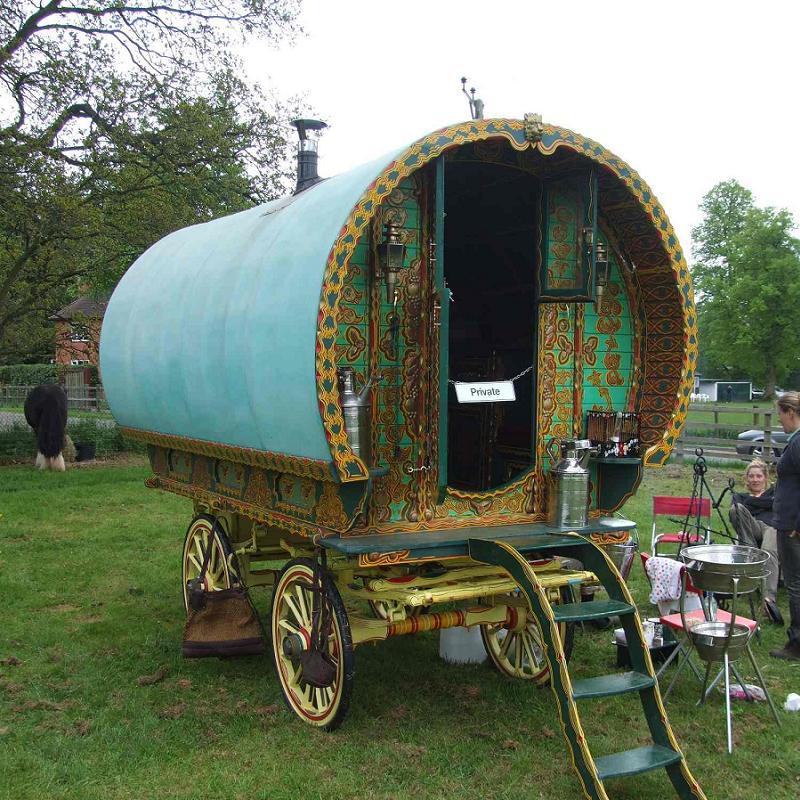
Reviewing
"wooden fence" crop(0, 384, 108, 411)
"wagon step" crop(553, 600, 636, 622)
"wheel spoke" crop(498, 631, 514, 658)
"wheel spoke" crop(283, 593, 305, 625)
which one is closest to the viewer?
"wagon step" crop(553, 600, 636, 622)

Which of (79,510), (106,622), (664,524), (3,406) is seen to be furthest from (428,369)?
(3,406)

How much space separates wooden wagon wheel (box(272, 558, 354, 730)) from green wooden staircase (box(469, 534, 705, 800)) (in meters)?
0.88

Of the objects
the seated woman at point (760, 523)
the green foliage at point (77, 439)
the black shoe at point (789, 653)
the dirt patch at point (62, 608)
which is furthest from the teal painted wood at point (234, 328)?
the green foliage at point (77, 439)

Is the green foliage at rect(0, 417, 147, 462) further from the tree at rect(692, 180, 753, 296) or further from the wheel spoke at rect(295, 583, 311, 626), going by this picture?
the tree at rect(692, 180, 753, 296)

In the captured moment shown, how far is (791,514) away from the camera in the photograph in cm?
621

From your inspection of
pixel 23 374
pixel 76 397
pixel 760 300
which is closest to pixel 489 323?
pixel 76 397

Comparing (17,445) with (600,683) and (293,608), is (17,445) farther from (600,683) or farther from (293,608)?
(600,683)

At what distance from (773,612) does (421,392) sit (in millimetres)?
4181

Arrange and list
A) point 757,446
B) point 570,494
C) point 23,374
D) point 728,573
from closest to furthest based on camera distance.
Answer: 1. point 728,573
2. point 570,494
3. point 757,446
4. point 23,374

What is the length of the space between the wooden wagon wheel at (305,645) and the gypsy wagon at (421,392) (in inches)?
0.6

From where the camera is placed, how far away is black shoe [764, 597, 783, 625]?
7.35 metres

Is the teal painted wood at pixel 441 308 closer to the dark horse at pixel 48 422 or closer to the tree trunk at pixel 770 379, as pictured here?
the dark horse at pixel 48 422

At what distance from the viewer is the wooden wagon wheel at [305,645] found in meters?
4.93

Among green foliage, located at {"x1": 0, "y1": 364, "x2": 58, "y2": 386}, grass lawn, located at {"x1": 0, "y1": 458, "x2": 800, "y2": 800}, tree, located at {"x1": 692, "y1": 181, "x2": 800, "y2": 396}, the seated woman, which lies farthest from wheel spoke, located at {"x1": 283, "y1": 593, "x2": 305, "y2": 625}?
green foliage, located at {"x1": 0, "y1": 364, "x2": 58, "y2": 386}
